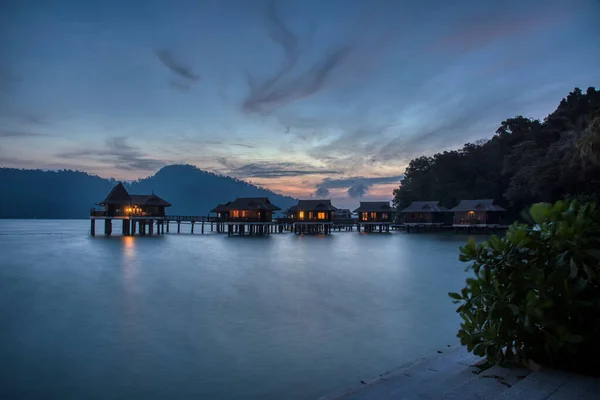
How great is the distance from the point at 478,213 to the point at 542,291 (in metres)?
54.2

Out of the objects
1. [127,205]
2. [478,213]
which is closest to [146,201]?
[127,205]

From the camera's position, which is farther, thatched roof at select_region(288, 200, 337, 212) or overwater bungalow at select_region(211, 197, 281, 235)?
thatched roof at select_region(288, 200, 337, 212)

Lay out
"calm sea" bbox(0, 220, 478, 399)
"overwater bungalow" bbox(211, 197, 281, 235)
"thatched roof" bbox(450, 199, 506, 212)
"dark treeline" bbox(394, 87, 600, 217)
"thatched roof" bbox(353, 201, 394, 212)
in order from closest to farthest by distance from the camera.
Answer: "calm sea" bbox(0, 220, 478, 399)
"dark treeline" bbox(394, 87, 600, 217)
"thatched roof" bbox(450, 199, 506, 212)
"overwater bungalow" bbox(211, 197, 281, 235)
"thatched roof" bbox(353, 201, 394, 212)

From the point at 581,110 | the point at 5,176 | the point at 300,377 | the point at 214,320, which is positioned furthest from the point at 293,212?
the point at 5,176

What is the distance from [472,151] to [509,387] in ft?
214

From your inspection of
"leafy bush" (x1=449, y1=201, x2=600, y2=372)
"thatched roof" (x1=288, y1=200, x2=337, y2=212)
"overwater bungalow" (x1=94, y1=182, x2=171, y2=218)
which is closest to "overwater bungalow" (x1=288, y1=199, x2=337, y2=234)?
"thatched roof" (x1=288, y1=200, x2=337, y2=212)

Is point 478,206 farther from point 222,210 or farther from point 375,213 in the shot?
point 222,210

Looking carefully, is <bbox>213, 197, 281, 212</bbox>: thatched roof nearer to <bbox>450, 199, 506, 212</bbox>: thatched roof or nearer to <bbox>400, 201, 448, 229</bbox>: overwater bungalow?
<bbox>400, 201, 448, 229</bbox>: overwater bungalow

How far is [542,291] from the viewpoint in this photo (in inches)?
135

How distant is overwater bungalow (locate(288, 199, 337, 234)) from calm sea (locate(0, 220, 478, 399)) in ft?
119

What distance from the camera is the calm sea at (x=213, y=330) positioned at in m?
7.02

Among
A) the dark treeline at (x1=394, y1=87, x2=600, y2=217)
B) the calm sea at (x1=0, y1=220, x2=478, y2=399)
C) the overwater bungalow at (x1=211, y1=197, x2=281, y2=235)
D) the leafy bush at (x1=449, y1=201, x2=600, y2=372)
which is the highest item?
the dark treeline at (x1=394, y1=87, x2=600, y2=217)

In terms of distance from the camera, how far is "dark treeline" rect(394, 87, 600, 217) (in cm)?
3103

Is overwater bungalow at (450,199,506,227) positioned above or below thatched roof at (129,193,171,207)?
below
